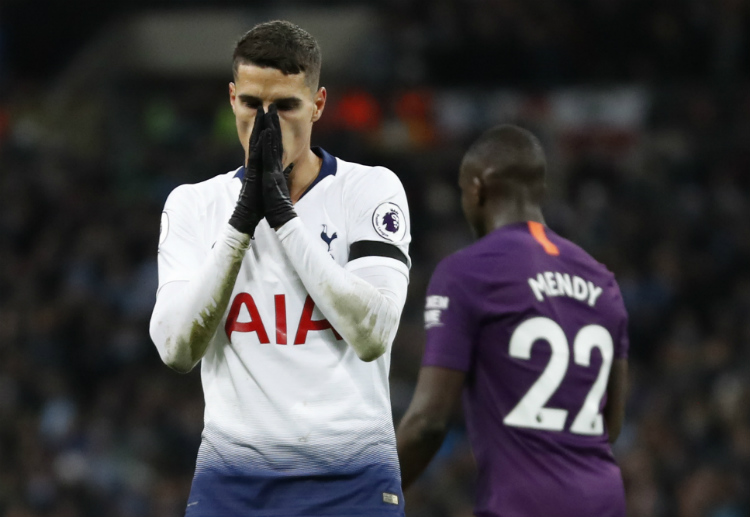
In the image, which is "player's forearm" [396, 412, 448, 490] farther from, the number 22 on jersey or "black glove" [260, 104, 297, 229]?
"black glove" [260, 104, 297, 229]

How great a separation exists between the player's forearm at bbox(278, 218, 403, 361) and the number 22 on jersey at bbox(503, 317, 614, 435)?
88cm

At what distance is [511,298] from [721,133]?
11.1 metres

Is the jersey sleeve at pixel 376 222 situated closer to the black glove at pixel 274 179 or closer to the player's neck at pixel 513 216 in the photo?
the black glove at pixel 274 179

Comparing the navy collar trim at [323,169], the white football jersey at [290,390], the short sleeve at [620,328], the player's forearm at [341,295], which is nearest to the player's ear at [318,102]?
the navy collar trim at [323,169]

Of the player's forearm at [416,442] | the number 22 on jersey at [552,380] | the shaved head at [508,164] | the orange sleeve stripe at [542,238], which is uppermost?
the shaved head at [508,164]

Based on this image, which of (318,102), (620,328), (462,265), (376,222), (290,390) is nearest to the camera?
(290,390)

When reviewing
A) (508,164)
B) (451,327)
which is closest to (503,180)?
(508,164)

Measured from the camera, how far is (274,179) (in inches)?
124

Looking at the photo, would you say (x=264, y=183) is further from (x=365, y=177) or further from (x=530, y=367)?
(x=530, y=367)

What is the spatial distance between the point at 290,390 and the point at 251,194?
519 mm

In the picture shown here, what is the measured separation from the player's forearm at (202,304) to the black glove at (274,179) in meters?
0.10

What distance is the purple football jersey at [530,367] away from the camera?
3890 mm

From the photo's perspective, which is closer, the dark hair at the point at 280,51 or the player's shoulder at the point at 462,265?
the dark hair at the point at 280,51

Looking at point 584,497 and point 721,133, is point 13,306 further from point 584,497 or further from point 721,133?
point 584,497
